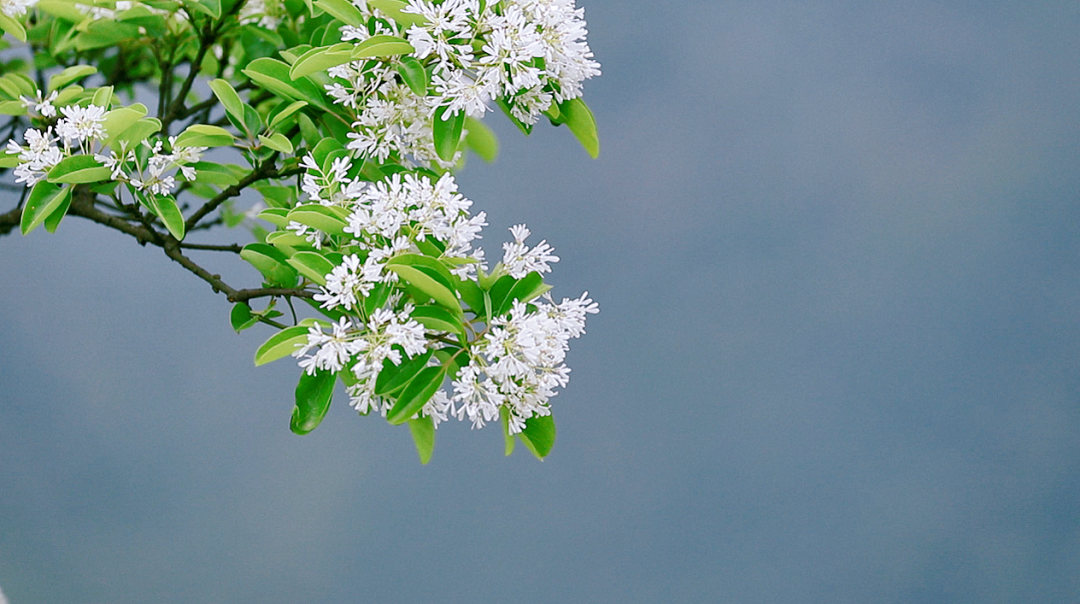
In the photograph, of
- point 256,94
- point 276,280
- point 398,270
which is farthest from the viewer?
point 256,94

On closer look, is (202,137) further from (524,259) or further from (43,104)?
(524,259)

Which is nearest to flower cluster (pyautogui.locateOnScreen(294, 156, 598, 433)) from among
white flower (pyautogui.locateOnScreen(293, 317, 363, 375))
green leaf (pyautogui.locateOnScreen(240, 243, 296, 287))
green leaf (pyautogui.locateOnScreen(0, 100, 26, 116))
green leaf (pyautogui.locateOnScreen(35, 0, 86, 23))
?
white flower (pyautogui.locateOnScreen(293, 317, 363, 375))

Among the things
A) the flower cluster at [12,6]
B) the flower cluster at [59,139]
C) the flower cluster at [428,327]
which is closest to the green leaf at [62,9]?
the flower cluster at [12,6]

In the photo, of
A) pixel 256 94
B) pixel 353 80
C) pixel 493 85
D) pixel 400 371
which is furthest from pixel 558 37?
pixel 256 94

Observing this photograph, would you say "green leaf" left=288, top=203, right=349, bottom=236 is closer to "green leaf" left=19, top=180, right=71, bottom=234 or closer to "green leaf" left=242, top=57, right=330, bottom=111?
"green leaf" left=242, top=57, right=330, bottom=111

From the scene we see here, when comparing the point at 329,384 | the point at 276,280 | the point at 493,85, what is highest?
the point at 493,85

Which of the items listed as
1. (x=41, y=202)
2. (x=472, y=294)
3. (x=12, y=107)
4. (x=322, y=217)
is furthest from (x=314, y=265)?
(x=12, y=107)

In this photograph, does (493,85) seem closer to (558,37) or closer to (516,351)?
(558,37)

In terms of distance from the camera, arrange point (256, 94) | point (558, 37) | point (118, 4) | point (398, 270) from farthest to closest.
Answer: point (256, 94)
point (118, 4)
point (558, 37)
point (398, 270)
